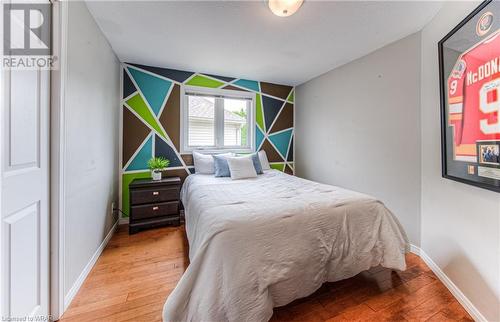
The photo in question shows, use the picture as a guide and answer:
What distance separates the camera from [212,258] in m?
1.17

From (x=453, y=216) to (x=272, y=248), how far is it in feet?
5.20

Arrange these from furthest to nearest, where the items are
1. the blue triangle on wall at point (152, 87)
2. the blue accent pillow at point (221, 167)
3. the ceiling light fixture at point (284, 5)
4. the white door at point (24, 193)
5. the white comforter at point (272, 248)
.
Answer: the blue triangle on wall at point (152, 87) → the blue accent pillow at point (221, 167) → the ceiling light fixture at point (284, 5) → the white comforter at point (272, 248) → the white door at point (24, 193)

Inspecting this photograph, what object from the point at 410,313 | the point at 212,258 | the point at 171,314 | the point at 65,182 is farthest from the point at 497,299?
the point at 65,182

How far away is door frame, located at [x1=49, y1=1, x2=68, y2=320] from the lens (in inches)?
51.7

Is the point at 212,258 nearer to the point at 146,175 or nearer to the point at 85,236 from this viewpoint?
the point at 85,236

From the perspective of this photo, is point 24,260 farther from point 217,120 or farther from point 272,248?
point 217,120

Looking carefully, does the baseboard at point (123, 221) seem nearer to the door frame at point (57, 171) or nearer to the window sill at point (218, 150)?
the window sill at point (218, 150)

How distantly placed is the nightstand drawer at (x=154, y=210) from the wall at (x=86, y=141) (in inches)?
11.4

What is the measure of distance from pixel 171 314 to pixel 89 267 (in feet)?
4.03

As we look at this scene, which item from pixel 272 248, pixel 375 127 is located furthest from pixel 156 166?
pixel 375 127

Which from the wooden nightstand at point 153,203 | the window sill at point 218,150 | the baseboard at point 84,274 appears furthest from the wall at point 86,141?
the window sill at point 218,150

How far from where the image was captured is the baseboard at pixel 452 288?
53.0 inches

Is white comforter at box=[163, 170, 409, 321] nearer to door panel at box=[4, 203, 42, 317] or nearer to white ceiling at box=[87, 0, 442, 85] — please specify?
door panel at box=[4, 203, 42, 317]

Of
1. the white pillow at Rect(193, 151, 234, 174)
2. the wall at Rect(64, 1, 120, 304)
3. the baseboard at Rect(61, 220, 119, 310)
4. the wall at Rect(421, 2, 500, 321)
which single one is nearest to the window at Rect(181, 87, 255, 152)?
the white pillow at Rect(193, 151, 234, 174)
